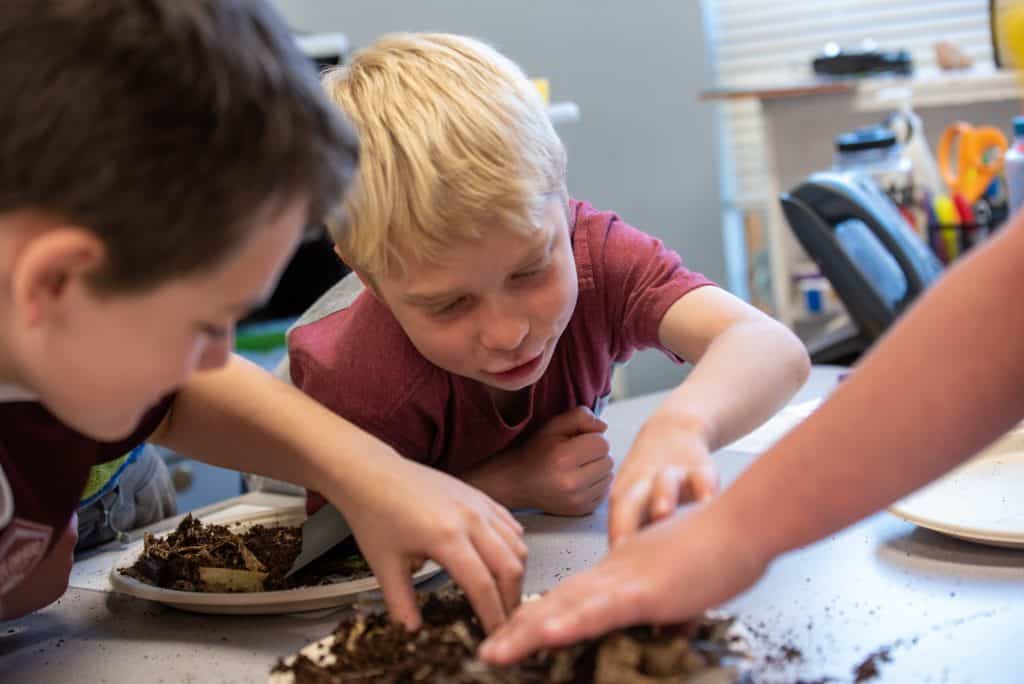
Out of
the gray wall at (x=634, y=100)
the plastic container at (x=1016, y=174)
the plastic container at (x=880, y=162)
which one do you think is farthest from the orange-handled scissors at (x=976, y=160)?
the gray wall at (x=634, y=100)

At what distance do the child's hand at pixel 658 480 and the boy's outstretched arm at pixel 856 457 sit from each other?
0.17 feet

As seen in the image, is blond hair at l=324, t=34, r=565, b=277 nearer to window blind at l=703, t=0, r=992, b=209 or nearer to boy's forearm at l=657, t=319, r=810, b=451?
boy's forearm at l=657, t=319, r=810, b=451

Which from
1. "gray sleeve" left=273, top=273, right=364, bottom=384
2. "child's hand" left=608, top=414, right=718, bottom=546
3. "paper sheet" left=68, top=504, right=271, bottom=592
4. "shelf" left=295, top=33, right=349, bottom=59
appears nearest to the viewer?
"child's hand" left=608, top=414, right=718, bottom=546

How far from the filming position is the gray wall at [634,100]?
3006mm

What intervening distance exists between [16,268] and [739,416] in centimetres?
55

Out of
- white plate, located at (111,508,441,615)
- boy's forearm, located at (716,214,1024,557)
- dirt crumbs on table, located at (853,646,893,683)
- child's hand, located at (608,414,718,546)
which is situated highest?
boy's forearm, located at (716,214,1024,557)

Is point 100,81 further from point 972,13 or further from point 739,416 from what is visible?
point 972,13

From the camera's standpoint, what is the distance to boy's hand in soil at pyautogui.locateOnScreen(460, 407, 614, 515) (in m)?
1.09

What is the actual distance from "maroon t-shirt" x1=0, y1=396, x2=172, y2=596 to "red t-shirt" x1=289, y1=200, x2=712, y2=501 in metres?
0.26

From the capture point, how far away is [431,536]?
82 centimetres

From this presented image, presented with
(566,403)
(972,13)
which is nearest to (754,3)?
(972,13)

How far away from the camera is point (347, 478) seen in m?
0.90

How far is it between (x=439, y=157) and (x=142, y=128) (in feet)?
1.22

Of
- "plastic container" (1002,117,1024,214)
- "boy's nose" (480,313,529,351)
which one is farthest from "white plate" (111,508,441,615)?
"plastic container" (1002,117,1024,214)
